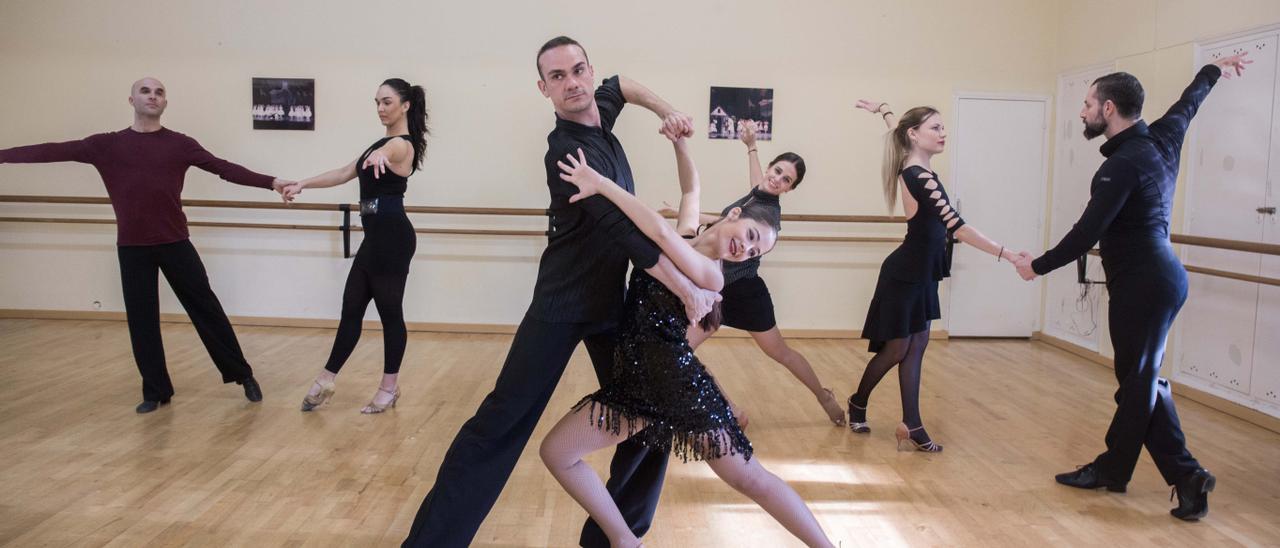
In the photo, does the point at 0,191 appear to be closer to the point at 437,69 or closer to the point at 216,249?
the point at 216,249

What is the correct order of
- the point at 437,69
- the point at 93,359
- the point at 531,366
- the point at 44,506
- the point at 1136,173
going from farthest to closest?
1. the point at 437,69
2. the point at 93,359
3. the point at 1136,173
4. the point at 44,506
5. the point at 531,366

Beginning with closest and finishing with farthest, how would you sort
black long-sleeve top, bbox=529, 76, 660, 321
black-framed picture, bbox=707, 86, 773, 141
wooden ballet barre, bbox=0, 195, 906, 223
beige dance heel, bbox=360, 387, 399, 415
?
black long-sleeve top, bbox=529, 76, 660, 321 → beige dance heel, bbox=360, 387, 399, 415 → wooden ballet barre, bbox=0, 195, 906, 223 → black-framed picture, bbox=707, 86, 773, 141

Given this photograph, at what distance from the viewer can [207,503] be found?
2904mm

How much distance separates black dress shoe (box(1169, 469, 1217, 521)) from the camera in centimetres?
296

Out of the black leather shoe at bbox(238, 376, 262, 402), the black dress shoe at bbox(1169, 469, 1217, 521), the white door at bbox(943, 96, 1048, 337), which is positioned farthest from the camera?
the white door at bbox(943, 96, 1048, 337)

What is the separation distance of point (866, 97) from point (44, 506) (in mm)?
5339

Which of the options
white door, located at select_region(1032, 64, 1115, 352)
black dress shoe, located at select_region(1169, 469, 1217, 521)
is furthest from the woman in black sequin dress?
white door, located at select_region(1032, 64, 1115, 352)

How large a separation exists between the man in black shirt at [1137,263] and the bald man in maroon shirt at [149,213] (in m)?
3.33

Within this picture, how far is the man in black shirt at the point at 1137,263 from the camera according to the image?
305cm

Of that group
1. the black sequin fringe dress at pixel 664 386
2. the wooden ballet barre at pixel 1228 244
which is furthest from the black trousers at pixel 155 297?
the wooden ballet barre at pixel 1228 244

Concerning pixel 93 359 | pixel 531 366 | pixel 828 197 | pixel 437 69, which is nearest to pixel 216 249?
pixel 93 359

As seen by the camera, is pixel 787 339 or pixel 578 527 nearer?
pixel 578 527

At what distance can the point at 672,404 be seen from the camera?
6.95 ft

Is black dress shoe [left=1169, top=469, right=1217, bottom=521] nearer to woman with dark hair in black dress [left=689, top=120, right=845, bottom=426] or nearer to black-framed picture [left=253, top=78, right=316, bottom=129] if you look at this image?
woman with dark hair in black dress [left=689, top=120, right=845, bottom=426]
